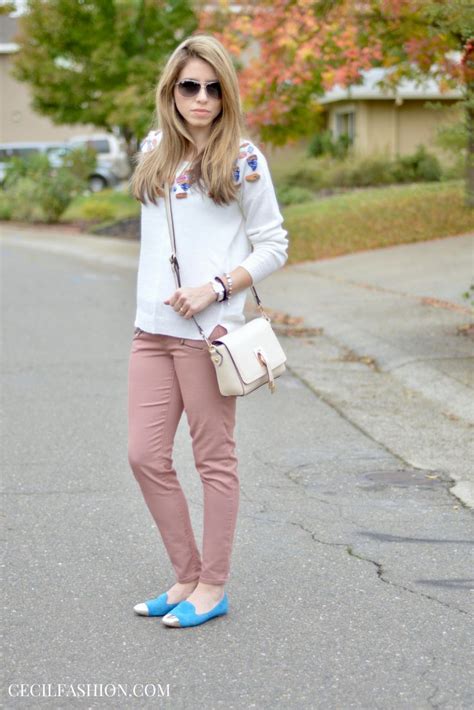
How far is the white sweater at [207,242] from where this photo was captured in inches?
154

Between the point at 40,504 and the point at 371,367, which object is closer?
the point at 40,504

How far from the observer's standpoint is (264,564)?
4742mm

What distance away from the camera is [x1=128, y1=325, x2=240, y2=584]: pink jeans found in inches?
156

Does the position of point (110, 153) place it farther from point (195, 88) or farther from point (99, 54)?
point (195, 88)

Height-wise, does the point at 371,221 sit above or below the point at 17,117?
below

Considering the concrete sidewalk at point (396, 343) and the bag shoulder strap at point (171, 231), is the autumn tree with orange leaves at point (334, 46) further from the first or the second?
the bag shoulder strap at point (171, 231)

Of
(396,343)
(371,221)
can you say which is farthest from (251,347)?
(371,221)

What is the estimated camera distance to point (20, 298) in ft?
45.1

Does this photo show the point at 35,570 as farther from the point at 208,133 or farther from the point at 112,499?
the point at 208,133

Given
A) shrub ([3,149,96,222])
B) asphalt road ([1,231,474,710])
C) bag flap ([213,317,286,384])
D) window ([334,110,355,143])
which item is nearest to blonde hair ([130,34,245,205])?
bag flap ([213,317,286,384])

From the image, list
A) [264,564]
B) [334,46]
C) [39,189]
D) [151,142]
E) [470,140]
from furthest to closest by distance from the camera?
[39,189] < [334,46] < [470,140] < [264,564] < [151,142]

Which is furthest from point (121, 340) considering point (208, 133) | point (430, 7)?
point (208, 133)

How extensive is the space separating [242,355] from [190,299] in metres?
0.25

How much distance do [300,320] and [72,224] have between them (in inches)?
608
